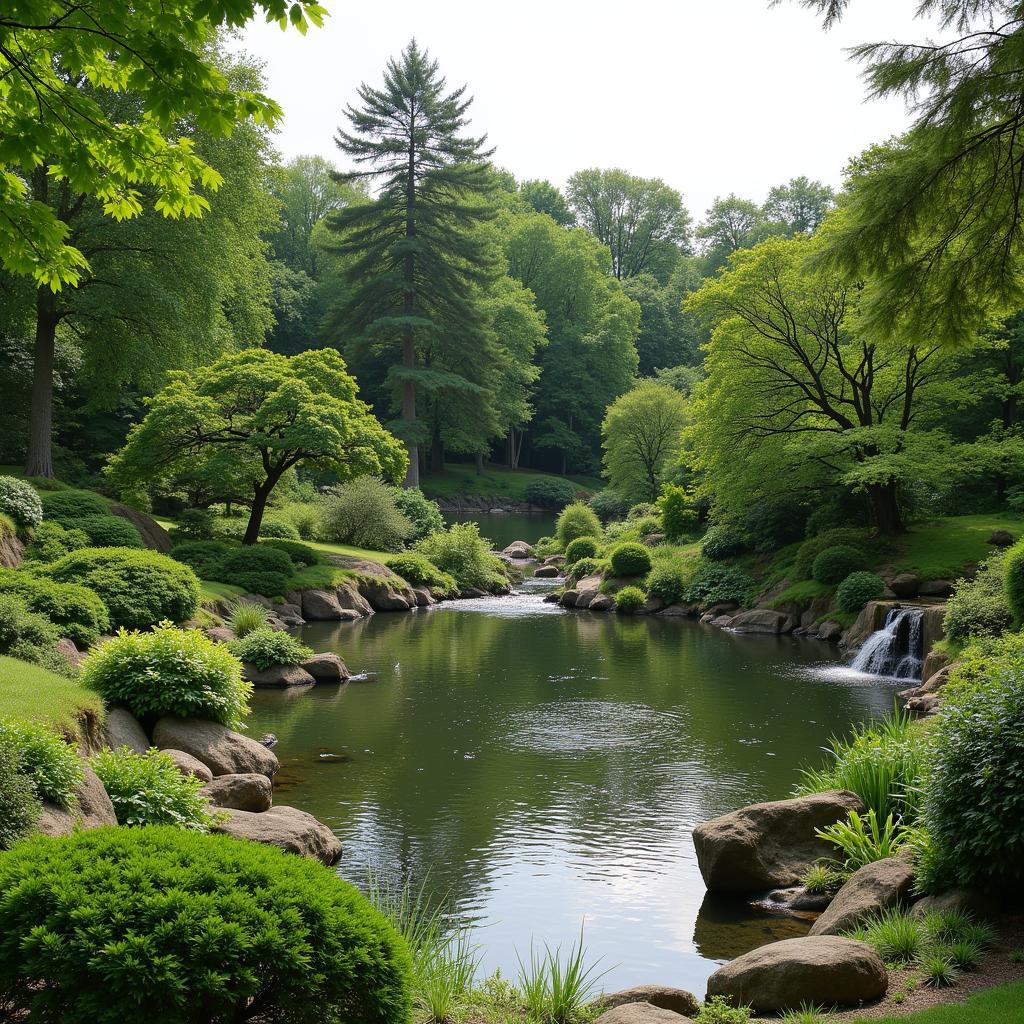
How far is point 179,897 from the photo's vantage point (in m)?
3.94

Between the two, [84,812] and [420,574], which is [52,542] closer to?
[84,812]

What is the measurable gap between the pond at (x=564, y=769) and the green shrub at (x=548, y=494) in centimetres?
4068

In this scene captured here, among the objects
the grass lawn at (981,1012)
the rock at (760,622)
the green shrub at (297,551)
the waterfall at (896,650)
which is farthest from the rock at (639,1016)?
the green shrub at (297,551)

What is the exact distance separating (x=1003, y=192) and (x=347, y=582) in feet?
73.2

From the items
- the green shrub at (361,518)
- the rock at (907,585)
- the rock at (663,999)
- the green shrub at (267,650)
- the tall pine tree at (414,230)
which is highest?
the tall pine tree at (414,230)

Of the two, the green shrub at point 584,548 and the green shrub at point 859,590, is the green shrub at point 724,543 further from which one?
the green shrub at point 859,590

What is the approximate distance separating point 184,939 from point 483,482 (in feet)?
197

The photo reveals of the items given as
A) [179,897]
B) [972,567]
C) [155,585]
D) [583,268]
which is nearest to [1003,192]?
[179,897]

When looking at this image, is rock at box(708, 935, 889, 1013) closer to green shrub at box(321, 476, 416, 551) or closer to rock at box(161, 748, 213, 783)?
rock at box(161, 748, 213, 783)

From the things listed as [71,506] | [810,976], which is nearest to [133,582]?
[71,506]

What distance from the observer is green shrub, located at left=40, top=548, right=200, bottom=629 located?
15656 millimetres

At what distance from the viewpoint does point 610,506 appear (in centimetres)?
5112

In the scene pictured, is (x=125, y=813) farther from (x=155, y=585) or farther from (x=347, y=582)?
(x=347, y=582)

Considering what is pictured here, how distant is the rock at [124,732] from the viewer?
370 inches
